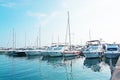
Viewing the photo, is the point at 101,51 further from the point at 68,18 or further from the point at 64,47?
the point at 68,18

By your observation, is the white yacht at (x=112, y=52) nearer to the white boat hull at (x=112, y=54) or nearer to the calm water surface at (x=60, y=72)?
the white boat hull at (x=112, y=54)

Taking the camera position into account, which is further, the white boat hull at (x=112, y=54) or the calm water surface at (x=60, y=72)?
the white boat hull at (x=112, y=54)

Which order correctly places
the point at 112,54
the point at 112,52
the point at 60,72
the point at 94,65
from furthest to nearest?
the point at 112,52, the point at 112,54, the point at 94,65, the point at 60,72

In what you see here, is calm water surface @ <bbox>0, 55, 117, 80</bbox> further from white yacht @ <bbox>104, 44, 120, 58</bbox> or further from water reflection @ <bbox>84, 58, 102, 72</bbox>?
white yacht @ <bbox>104, 44, 120, 58</bbox>

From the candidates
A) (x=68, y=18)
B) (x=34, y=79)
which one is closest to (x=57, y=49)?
(x=68, y=18)

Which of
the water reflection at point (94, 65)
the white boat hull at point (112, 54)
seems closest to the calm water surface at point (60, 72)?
the water reflection at point (94, 65)

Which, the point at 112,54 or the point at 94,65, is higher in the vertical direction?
the point at 112,54

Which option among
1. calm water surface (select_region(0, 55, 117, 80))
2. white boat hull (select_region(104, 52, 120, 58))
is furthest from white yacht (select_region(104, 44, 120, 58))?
calm water surface (select_region(0, 55, 117, 80))

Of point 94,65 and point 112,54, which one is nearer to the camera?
point 94,65

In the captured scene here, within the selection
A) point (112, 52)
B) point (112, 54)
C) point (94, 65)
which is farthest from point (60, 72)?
point (112, 52)

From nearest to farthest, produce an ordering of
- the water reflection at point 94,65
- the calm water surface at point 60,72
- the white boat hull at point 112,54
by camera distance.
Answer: the calm water surface at point 60,72 < the water reflection at point 94,65 < the white boat hull at point 112,54

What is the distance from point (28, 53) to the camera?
220ft

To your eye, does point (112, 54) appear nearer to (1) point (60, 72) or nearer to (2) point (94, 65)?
(2) point (94, 65)

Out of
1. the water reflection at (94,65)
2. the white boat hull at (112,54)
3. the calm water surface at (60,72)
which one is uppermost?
the white boat hull at (112,54)
